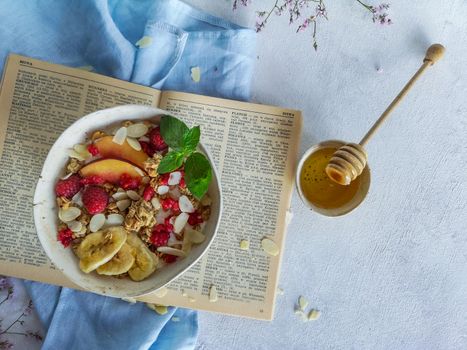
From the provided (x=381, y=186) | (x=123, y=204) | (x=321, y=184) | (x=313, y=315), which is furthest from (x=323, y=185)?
(x=123, y=204)

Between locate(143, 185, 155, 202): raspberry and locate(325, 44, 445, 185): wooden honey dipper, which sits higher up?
locate(325, 44, 445, 185): wooden honey dipper

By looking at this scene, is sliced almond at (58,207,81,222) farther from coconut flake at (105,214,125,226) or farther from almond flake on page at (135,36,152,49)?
almond flake on page at (135,36,152,49)

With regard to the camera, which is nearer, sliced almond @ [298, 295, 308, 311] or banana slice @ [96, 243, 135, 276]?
banana slice @ [96, 243, 135, 276]

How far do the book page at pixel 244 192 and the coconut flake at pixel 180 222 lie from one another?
0.11m

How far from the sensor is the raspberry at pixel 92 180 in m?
0.76

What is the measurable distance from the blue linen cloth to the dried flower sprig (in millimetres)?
45

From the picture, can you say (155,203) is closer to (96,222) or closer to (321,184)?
(96,222)

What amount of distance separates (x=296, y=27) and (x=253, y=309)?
521 mm

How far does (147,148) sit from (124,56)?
20 cm

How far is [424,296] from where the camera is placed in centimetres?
92

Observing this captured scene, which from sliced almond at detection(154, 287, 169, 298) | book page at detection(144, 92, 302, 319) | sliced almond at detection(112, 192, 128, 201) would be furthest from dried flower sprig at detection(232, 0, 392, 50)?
sliced almond at detection(154, 287, 169, 298)

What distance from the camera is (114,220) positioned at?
772 millimetres

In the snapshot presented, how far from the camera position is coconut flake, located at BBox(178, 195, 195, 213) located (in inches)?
30.6

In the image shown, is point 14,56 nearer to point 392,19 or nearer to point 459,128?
point 392,19
